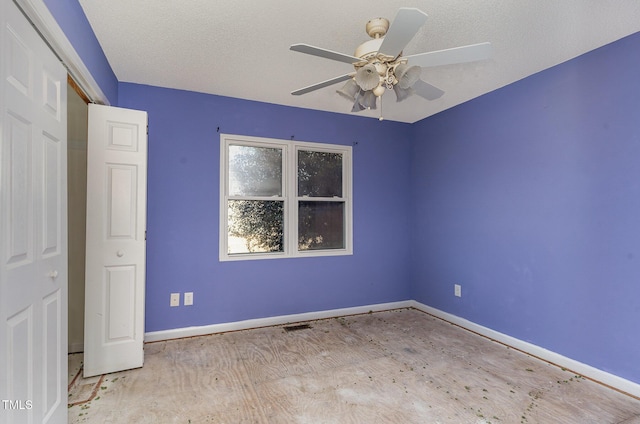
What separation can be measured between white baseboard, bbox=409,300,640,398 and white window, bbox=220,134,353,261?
1515mm

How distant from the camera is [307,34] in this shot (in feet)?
7.09

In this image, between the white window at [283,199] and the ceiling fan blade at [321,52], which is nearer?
the ceiling fan blade at [321,52]

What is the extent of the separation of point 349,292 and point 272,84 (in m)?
2.50

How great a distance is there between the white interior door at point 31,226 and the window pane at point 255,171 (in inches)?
69.2

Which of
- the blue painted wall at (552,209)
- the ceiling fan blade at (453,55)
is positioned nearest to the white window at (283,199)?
the blue painted wall at (552,209)

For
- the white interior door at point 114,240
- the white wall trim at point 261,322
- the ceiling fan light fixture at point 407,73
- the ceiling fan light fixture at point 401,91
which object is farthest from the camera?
Result: the white wall trim at point 261,322

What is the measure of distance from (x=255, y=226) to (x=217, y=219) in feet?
1.38

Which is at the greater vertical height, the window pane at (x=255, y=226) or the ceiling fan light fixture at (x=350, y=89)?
the ceiling fan light fixture at (x=350, y=89)

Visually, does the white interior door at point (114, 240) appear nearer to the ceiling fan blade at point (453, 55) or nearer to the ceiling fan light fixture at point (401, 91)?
the ceiling fan light fixture at point (401, 91)

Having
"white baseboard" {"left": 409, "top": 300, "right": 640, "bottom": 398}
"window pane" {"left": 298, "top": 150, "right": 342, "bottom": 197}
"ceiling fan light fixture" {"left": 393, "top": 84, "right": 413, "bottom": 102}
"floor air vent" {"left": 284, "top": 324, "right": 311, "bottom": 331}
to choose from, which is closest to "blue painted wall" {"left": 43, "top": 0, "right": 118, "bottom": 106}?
"ceiling fan light fixture" {"left": 393, "top": 84, "right": 413, "bottom": 102}

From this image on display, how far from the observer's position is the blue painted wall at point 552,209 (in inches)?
87.4

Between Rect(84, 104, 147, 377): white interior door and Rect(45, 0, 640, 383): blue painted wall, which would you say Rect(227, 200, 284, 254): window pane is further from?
Rect(84, 104, 147, 377): white interior door

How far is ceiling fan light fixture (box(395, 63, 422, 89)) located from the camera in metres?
1.68

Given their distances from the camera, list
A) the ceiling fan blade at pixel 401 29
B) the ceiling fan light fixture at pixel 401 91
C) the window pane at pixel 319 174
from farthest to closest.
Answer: the window pane at pixel 319 174 → the ceiling fan light fixture at pixel 401 91 → the ceiling fan blade at pixel 401 29
